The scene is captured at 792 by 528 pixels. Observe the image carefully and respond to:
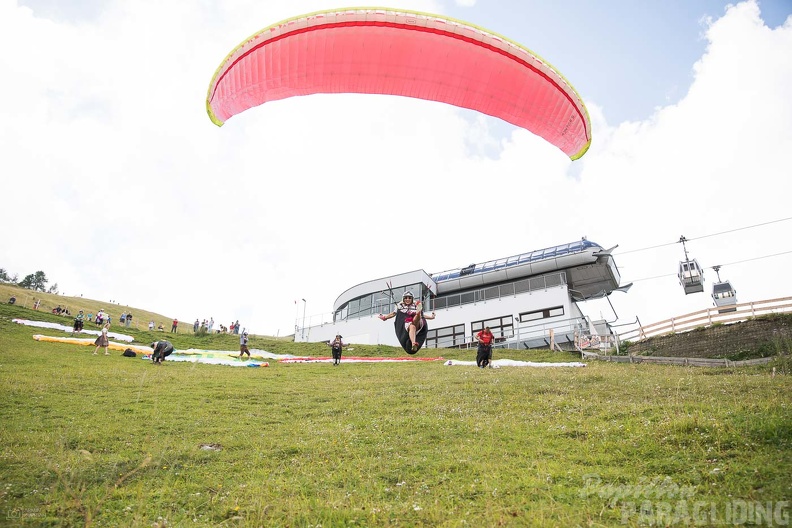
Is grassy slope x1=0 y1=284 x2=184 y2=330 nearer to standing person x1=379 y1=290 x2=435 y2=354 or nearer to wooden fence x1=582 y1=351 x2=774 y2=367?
wooden fence x1=582 y1=351 x2=774 y2=367

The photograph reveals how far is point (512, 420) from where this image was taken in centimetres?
1312

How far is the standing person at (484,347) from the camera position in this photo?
24906 mm

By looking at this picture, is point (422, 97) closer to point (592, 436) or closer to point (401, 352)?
point (592, 436)

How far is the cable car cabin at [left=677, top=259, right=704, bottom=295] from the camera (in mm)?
38750

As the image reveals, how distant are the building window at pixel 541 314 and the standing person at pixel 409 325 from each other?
1253 inches

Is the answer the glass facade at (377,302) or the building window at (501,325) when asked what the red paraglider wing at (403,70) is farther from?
the glass facade at (377,302)

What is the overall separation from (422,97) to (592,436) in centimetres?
910

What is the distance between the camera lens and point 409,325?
44.9 feet

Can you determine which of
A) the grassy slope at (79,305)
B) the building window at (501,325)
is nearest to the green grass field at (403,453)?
the building window at (501,325)

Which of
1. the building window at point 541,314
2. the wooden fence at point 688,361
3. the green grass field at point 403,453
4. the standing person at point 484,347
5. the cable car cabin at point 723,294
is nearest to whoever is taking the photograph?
the green grass field at point 403,453

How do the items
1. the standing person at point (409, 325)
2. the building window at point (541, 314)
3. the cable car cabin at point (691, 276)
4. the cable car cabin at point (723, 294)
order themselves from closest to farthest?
the standing person at point (409, 325) → the cable car cabin at point (691, 276) → the cable car cabin at point (723, 294) → the building window at point (541, 314)

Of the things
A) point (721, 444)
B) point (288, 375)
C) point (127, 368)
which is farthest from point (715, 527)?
point (127, 368)

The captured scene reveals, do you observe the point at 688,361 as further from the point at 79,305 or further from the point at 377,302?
Result: the point at 79,305

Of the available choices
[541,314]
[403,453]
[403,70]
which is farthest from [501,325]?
[403,453]
